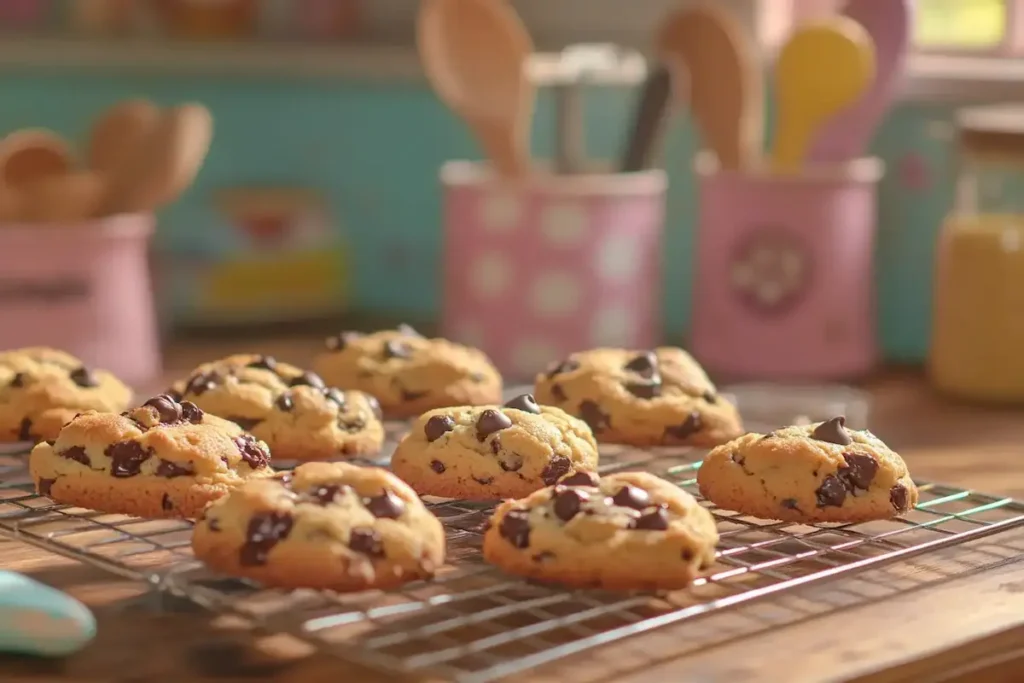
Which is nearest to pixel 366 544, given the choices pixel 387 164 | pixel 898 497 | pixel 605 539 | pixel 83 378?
pixel 605 539

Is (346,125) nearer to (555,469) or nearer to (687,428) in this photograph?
(687,428)

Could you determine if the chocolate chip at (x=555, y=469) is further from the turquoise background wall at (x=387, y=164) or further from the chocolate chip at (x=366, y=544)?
the turquoise background wall at (x=387, y=164)

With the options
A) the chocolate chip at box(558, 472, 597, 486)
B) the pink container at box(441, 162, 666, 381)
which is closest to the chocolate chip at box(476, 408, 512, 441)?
the chocolate chip at box(558, 472, 597, 486)

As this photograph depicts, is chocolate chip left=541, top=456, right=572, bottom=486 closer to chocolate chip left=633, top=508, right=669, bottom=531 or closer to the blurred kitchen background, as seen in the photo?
chocolate chip left=633, top=508, right=669, bottom=531

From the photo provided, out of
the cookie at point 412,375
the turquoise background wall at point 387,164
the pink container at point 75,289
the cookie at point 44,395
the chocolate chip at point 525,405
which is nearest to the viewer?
the chocolate chip at point 525,405

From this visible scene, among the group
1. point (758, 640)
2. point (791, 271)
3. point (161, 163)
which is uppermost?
point (161, 163)

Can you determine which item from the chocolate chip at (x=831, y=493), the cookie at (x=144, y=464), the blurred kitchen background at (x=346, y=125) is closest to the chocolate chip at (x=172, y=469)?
the cookie at (x=144, y=464)

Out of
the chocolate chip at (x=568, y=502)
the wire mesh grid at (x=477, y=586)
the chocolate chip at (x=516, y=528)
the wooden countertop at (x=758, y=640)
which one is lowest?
the wooden countertop at (x=758, y=640)
